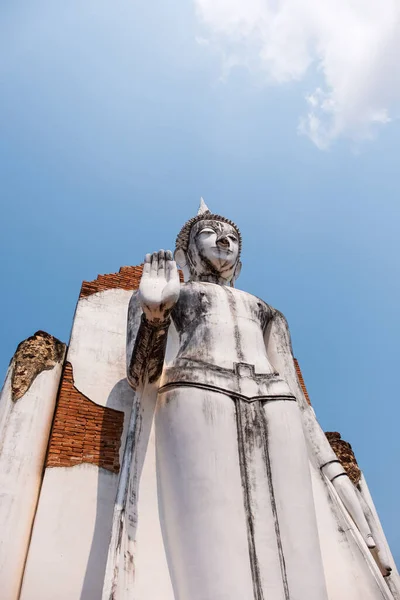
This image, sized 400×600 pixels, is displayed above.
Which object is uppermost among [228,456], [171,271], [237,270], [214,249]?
[237,270]

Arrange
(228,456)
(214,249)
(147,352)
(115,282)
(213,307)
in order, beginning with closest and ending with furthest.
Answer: (228,456) → (147,352) → (213,307) → (214,249) → (115,282)

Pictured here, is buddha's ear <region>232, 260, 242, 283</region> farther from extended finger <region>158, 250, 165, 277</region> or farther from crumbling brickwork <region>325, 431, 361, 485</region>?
crumbling brickwork <region>325, 431, 361, 485</region>

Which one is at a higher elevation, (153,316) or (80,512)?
(153,316)

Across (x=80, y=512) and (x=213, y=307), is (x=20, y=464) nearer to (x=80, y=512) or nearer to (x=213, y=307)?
(x=80, y=512)

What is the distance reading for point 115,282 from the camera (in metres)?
6.01

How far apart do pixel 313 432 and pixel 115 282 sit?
2962mm

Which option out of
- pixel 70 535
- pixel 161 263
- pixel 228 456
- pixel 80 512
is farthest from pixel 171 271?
pixel 70 535

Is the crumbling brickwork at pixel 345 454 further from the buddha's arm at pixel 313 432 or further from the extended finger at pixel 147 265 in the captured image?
the extended finger at pixel 147 265

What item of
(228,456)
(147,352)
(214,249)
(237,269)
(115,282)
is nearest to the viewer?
(228,456)

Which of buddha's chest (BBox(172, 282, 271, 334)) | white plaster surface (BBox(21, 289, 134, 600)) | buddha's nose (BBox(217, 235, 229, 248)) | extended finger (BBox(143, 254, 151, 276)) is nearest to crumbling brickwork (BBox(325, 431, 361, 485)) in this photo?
buddha's chest (BBox(172, 282, 271, 334))

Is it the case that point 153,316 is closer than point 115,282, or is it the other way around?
point 153,316

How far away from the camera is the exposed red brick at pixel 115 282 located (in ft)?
18.9

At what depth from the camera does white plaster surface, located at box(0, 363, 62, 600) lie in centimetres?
353

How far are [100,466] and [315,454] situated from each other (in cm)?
175
